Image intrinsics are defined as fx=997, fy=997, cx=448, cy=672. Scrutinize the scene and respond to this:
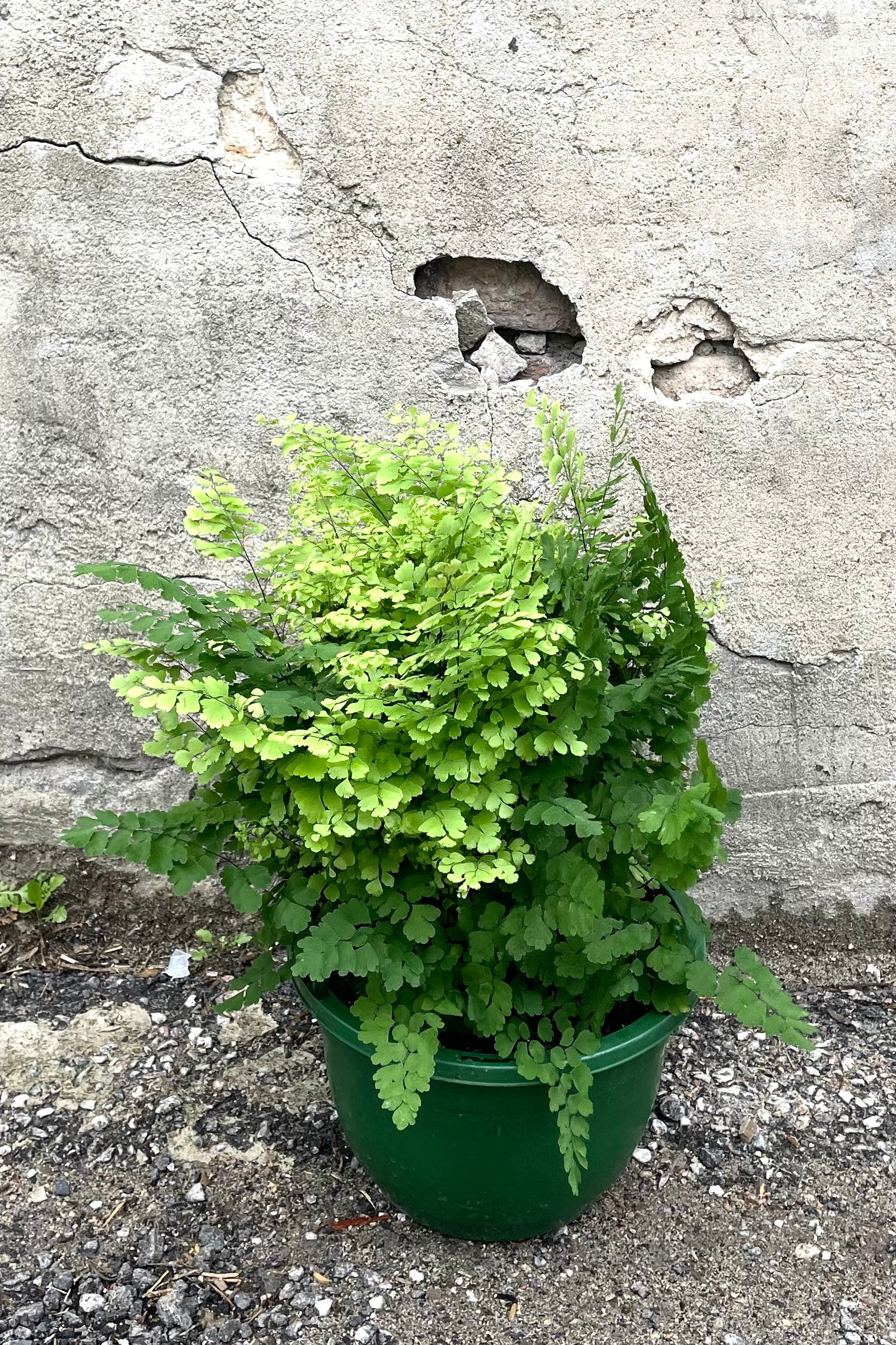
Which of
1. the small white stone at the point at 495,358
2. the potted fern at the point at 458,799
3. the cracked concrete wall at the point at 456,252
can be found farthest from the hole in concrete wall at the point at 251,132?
the potted fern at the point at 458,799

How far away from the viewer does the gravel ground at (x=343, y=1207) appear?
74.9 inches

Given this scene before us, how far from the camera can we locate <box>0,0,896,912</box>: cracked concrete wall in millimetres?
2328

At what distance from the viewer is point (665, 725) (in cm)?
182

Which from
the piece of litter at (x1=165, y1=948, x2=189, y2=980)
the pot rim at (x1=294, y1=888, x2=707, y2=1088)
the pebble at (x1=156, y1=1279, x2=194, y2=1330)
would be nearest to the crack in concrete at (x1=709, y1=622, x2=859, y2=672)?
the pot rim at (x1=294, y1=888, x2=707, y2=1088)

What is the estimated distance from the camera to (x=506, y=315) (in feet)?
8.25

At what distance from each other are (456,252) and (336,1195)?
2173 millimetres

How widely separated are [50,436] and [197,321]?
0.49 meters

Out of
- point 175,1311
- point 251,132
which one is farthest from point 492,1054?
point 251,132

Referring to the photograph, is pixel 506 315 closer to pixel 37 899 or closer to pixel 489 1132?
pixel 489 1132

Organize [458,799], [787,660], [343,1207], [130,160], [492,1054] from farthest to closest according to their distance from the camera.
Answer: [787,660] < [130,160] < [343,1207] < [492,1054] < [458,799]

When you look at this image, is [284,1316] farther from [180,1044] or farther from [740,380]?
[740,380]

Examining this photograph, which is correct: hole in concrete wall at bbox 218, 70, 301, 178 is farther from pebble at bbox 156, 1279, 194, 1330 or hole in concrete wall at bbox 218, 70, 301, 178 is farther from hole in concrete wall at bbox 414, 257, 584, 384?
pebble at bbox 156, 1279, 194, 1330

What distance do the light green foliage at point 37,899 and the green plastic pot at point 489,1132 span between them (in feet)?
4.03

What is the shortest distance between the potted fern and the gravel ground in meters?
0.18
